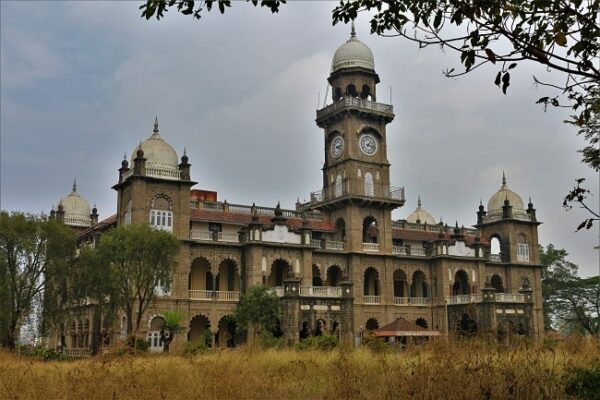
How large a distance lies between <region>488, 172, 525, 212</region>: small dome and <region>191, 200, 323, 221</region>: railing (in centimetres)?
1857

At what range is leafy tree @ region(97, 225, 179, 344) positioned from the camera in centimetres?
3688

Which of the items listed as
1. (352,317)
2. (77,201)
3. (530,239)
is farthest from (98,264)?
(530,239)

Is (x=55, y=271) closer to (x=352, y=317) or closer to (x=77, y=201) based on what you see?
(x=352, y=317)

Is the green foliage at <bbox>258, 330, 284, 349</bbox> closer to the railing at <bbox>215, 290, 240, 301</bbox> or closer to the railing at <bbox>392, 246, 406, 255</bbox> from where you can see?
the railing at <bbox>215, 290, 240, 301</bbox>

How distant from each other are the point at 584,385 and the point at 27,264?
30503 mm

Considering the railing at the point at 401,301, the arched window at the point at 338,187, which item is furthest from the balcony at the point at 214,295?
the railing at the point at 401,301

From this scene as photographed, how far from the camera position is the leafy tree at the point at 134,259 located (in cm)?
3688

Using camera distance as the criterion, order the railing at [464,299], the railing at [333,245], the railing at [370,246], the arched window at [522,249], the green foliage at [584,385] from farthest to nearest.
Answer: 1. the arched window at [522,249]
2. the railing at [464,299]
3. the railing at [370,246]
4. the railing at [333,245]
5. the green foliage at [584,385]

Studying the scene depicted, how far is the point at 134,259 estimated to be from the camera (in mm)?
37062

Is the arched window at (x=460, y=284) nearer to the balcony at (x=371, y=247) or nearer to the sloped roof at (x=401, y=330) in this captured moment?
the balcony at (x=371, y=247)

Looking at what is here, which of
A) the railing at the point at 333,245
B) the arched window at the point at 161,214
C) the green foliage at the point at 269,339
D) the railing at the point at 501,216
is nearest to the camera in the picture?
the green foliage at the point at 269,339

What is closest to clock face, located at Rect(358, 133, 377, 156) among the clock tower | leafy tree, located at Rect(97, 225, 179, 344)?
the clock tower

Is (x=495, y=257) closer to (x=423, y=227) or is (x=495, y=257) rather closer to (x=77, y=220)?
(x=423, y=227)

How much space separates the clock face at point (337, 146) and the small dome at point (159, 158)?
13.9m
